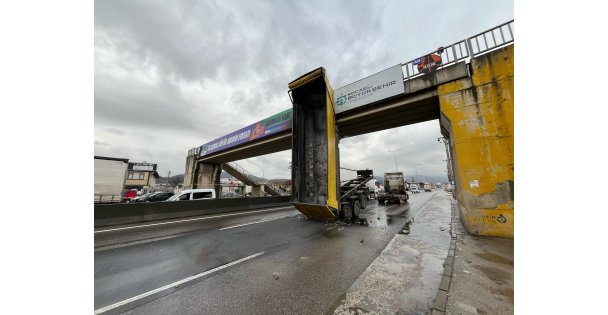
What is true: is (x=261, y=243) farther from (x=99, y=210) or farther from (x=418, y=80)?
(x=418, y=80)

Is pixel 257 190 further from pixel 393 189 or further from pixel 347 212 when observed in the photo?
pixel 347 212

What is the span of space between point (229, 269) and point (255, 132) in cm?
1553

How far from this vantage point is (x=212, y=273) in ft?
12.3

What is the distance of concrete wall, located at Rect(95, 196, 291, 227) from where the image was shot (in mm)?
8508

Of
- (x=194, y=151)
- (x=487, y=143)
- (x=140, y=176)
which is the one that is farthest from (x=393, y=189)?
(x=140, y=176)

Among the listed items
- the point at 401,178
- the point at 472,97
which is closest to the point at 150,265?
the point at 472,97

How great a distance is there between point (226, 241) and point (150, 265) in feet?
6.50

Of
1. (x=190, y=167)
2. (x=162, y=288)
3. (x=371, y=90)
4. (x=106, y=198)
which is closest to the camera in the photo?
(x=162, y=288)

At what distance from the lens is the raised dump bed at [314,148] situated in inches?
316

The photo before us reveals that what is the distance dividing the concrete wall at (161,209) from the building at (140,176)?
147ft

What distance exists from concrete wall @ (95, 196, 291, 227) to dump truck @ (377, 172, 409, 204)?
1173 centimetres

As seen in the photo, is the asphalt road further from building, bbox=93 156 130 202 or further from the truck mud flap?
building, bbox=93 156 130 202

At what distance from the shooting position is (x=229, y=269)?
12.8 ft

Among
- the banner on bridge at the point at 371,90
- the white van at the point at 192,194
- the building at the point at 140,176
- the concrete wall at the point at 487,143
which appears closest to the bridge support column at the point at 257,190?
the white van at the point at 192,194
